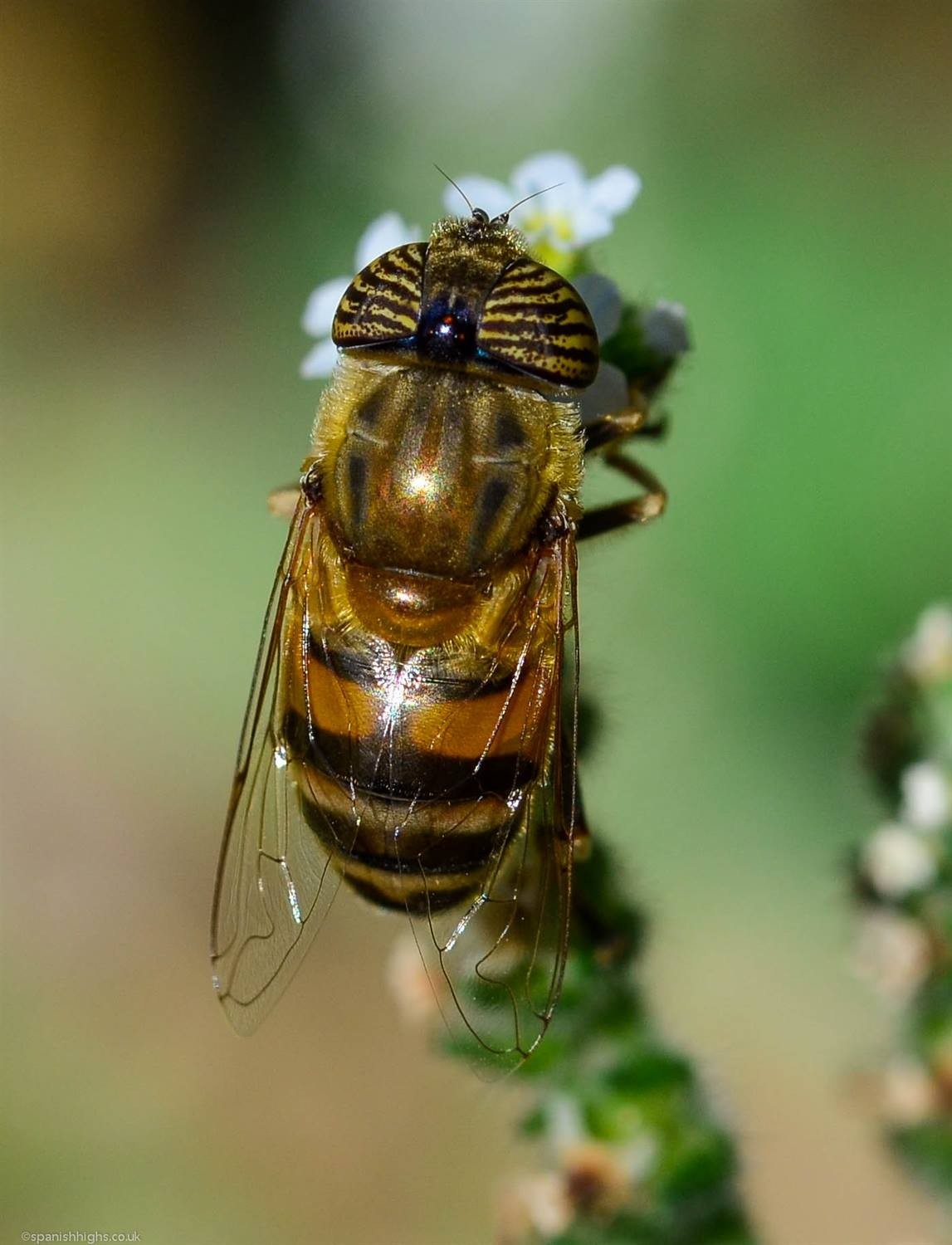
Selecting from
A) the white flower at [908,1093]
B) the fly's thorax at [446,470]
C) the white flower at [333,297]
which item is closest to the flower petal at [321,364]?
the white flower at [333,297]

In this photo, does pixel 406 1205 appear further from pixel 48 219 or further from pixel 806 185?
pixel 48 219

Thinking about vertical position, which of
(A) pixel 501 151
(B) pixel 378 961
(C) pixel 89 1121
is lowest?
(C) pixel 89 1121

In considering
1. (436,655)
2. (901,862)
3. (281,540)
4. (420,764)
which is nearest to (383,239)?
(436,655)

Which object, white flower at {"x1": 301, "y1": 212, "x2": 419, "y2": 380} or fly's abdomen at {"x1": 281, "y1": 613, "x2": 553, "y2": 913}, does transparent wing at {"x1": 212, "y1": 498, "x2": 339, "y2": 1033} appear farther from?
white flower at {"x1": 301, "y1": 212, "x2": 419, "y2": 380}

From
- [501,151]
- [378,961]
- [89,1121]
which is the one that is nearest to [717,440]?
[501,151]

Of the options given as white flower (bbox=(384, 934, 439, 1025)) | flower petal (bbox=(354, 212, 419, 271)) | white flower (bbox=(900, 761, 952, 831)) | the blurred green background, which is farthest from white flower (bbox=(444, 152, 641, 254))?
the blurred green background

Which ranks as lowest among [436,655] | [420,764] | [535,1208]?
[535,1208]

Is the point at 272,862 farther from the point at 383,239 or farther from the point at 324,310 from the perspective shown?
the point at 383,239
